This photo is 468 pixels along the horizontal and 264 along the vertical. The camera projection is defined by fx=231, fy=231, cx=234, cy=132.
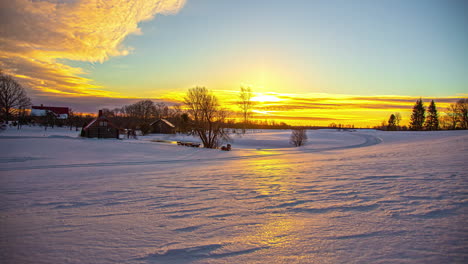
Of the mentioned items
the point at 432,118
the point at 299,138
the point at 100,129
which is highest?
the point at 432,118

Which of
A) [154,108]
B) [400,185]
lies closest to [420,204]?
[400,185]

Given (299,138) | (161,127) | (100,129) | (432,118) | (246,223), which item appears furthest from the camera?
(432,118)

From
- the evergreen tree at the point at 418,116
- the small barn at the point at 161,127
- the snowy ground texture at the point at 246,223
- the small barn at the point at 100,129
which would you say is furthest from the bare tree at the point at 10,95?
the evergreen tree at the point at 418,116

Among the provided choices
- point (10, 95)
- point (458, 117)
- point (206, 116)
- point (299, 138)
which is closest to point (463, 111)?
point (458, 117)

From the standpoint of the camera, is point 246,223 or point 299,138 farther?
point 299,138

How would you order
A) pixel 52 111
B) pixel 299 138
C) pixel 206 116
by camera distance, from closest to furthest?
pixel 206 116, pixel 299 138, pixel 52 111

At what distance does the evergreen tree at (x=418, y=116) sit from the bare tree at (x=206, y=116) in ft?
239

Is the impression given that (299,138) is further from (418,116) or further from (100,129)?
(418,116)

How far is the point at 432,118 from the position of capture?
244 ft

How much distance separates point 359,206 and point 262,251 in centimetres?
303

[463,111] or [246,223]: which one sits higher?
[463,111]

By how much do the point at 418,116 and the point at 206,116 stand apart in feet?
250

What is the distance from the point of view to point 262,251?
3.53 m

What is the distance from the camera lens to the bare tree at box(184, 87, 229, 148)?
3544 centimetres
